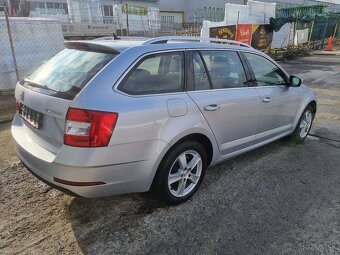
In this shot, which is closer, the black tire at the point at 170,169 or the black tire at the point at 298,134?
the black tire at the point at 170,169

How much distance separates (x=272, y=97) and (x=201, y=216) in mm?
1846

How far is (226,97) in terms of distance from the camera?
3.34 meters

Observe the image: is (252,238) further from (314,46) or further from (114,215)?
(314,46)

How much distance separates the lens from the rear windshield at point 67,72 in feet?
8.49

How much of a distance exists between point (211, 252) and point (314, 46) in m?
23.1

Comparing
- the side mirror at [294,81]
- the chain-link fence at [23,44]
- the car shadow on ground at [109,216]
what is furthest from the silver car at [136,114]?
the chain-link fence at [23,44]

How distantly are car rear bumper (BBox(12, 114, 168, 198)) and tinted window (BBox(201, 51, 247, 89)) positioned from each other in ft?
3.52

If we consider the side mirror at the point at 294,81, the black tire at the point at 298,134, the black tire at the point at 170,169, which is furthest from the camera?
the black tire at the point at 298,134

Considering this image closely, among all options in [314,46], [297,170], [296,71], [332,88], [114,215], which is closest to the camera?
[114,215]

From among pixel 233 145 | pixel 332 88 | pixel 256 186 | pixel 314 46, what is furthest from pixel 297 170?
pixel 314 46

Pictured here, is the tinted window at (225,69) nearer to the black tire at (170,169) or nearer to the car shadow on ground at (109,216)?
the black tire at (170,169)

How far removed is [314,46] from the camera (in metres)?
22.4

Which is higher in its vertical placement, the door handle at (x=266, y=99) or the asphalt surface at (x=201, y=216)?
the door handle at (x=266, y=99)

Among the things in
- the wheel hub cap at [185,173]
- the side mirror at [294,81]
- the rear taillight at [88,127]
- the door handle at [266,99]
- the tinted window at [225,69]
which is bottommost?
the wheel hub cap at [185,173]
